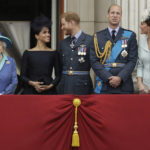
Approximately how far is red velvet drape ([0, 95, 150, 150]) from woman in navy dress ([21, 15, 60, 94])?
77 centimetres

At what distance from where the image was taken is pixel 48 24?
4684 millimetres

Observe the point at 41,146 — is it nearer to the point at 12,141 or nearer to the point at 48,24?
the point at 12,141

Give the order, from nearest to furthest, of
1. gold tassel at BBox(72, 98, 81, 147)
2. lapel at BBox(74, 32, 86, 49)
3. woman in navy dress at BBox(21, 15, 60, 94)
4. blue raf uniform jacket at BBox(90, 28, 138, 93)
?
gold tassel at BBox(72, 98, 81, 147) < blue raf uniform jacket at BBox(90, 28, 138, 93) < woman in navy dress at BBox(21, 15, 60, 94) < lapel at BBox(74, 32, 86, 49)

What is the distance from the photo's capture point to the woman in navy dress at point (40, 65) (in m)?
4.56

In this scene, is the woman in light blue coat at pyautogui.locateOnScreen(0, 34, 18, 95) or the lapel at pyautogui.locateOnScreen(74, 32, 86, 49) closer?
the woman in light blue coat at pyautogui.locateOnScreen(0, 34, 18, 95)

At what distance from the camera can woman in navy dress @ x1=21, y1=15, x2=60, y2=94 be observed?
15.0 feet

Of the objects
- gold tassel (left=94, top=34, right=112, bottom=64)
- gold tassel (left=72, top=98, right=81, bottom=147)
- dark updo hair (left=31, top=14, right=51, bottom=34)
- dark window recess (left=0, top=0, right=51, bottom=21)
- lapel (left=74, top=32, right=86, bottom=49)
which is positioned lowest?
gold tassel (left=72, top=98, right=81, bottom=147)

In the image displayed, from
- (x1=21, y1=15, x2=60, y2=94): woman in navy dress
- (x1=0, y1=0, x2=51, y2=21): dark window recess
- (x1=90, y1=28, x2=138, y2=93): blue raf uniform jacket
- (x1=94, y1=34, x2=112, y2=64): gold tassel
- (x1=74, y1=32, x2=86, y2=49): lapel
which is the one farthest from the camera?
(x1=0, y1=0, x2=51, y2=21): dark window recess

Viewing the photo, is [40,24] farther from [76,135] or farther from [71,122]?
[76,135]

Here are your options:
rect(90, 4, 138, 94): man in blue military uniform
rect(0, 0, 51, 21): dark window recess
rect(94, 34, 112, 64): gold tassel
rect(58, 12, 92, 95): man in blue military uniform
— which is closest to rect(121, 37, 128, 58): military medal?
rect(90, 4, 138, 94): man in blue military uniform

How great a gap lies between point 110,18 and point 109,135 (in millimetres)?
1397

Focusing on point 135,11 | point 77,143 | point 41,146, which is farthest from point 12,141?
point 135,11

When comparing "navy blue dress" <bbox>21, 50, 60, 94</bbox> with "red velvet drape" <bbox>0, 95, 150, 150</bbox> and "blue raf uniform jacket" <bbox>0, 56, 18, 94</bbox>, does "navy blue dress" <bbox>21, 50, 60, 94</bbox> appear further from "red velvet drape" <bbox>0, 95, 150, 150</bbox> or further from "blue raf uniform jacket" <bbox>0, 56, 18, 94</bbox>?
"red velvet drape" <bbox>0, 95, 150, 150</bbox>

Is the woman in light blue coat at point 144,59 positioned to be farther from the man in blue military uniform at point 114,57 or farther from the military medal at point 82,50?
the military medal at point 82,50
